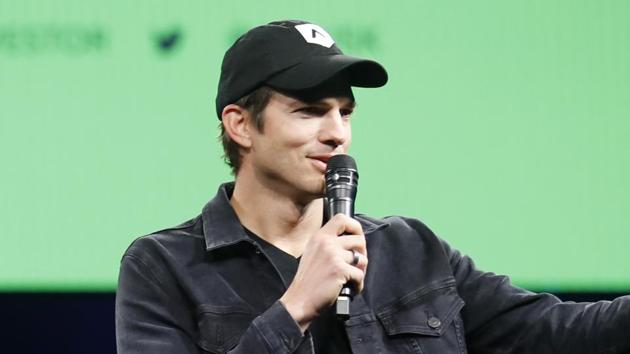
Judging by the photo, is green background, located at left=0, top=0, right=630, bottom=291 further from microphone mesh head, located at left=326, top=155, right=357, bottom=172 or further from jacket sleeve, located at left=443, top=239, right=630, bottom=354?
microphone mesh head, located at left=326, top=155, right=357, bottom=172

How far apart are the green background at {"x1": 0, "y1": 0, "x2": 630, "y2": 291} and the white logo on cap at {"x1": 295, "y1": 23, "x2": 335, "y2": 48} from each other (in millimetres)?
625

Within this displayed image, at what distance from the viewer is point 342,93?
2.31 m

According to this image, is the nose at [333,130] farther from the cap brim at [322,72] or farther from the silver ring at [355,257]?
the silver ring at [355,257]

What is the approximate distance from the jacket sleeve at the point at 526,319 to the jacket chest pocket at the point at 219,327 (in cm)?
46

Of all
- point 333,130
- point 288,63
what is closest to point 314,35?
point 288,63

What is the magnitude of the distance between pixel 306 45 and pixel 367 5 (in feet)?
2.45

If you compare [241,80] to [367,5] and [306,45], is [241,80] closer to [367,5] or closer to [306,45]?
[306,45]

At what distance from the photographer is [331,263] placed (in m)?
1.99

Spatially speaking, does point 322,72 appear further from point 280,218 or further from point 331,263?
point 331,263

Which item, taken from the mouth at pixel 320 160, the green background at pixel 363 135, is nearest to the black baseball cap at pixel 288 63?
the mouth at pixel 320 160

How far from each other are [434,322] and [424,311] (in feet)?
0.09

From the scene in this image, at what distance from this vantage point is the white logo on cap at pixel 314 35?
2.37 meters

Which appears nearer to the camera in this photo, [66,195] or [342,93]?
[342,93]

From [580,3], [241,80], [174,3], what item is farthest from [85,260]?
[580,3]
